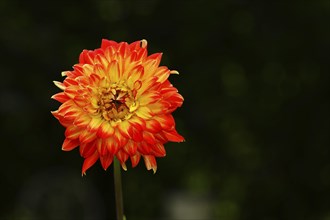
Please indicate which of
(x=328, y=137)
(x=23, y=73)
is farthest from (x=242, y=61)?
(x=23, y=73)

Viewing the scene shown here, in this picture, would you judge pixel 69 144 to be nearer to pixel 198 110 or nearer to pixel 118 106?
pixel 118 106

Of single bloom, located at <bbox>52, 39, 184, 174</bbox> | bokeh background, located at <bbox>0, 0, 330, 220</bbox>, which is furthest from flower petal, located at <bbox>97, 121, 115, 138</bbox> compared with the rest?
bokeh background, located at <bbox>0, 0, 330, 220</bbox>

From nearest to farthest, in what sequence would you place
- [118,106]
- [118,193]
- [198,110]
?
[118,193] → [118,106] → [198,110]

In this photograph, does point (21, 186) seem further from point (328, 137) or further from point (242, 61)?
point (328, 137)

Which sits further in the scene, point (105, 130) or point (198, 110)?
point (198, 110)

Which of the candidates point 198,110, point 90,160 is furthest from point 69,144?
point 198,110

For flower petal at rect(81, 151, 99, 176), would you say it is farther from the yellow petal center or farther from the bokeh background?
the bokeh background
